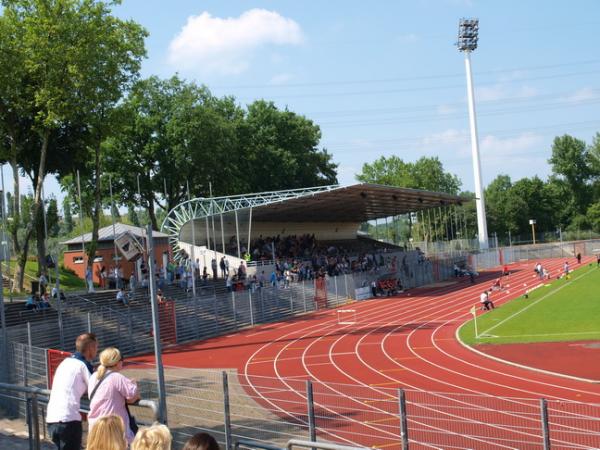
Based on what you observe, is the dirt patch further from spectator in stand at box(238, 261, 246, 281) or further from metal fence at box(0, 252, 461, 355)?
spectator in stand at box(238, 261, 246, 281)

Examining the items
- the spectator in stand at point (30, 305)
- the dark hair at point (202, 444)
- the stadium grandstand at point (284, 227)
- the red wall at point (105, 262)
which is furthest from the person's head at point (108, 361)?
the red wall at point (105, 262)

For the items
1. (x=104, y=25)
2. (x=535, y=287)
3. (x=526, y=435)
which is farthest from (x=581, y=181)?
(x=526, y=435)

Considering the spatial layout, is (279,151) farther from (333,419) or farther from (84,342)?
(84,342)

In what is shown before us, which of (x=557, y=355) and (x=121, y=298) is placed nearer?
(x=557, y=355)

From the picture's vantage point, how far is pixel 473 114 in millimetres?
79500

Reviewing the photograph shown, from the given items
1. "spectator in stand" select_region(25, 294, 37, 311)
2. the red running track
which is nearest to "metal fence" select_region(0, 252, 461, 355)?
"spectator in stand" select_region(25, 294, 37, 311)

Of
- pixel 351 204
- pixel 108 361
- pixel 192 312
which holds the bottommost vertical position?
pixel 192 312

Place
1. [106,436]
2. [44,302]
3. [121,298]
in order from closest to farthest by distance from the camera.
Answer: [106,436] → [44,302] → [121,298]

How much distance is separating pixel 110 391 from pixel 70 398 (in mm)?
551

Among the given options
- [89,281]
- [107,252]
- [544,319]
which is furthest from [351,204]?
[89,281]

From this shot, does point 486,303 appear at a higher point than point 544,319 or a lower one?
higher

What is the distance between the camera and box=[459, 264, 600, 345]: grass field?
25.0 meters

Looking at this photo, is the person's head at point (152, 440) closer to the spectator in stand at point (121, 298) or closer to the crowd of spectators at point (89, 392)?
the crowd of spectators at point (89, 392)

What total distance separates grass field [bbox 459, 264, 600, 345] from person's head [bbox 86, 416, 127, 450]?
22.2 m
